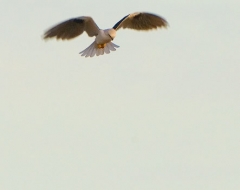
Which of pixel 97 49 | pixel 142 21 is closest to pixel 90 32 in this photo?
pixel 97 49

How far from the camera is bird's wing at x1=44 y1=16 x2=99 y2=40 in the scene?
22.2 metres

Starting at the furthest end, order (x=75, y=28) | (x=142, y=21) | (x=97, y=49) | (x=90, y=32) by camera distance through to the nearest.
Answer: (x=142, y=21)
(x=75, y=28)
(x=90, y=32)
(x=97, y=49)

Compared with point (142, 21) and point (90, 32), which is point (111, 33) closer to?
point (90, 32)

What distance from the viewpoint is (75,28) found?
2248 cm

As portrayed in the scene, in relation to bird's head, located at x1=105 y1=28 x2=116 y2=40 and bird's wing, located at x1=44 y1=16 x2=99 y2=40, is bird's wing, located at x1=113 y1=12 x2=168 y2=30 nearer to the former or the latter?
bird's wing, located at x1=44 y1=16 x2=99 y2=40

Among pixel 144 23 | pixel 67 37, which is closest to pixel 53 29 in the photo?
pixel 67 37

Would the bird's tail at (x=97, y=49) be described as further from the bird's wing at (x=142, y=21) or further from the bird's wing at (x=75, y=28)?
the bird's wing at (x=142, y=21)

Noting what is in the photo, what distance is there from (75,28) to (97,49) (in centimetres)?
86

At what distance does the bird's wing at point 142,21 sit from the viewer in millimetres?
23511

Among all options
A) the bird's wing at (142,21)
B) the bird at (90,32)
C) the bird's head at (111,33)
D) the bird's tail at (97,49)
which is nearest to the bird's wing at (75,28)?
the bird at (90,32)

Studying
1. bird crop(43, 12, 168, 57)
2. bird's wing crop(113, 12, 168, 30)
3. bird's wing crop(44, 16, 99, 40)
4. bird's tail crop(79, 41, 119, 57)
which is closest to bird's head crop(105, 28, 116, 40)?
bird crop(43, 12, 168, 57)

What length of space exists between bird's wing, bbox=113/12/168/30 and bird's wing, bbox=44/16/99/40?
1.32 meters

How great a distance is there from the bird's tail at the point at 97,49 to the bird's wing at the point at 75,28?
0.36 meters

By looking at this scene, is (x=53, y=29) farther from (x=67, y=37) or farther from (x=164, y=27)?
(x=164, y=27)
